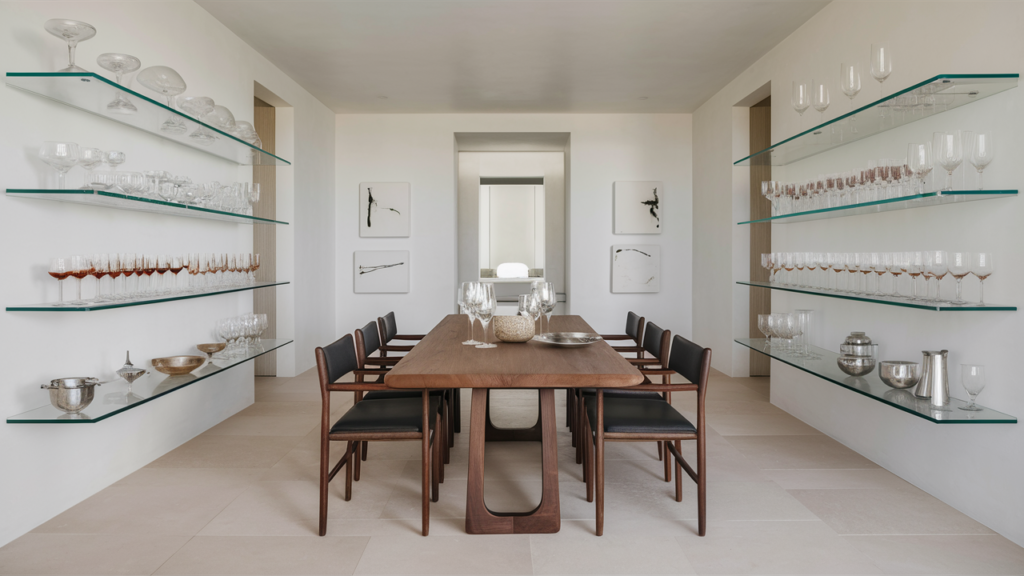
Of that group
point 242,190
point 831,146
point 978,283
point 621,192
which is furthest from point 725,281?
point 242,190

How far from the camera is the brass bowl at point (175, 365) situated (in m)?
2.93

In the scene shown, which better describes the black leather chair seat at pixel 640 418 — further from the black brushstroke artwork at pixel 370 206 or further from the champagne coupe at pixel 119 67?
the black brushstroke artwork at pixel 370 206

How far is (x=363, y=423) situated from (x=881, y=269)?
101 inches

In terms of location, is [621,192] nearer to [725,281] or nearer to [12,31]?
[725,281]

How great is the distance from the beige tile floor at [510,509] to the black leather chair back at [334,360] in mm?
626

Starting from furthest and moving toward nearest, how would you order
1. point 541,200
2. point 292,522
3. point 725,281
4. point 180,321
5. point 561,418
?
point 541,200 < point 725,281 < point 561,418 < point 180,321 < point 292,522

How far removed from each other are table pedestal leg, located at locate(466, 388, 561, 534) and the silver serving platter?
33 cm

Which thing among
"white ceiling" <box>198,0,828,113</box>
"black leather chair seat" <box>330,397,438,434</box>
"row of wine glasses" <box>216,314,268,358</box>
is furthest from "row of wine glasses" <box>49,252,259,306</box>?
"white ceiling" <box>198,0,828,113</box>

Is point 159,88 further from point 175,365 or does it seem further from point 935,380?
point 935,380

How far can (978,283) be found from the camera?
2443mm

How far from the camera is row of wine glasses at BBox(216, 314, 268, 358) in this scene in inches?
131

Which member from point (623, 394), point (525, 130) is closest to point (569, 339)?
point (623, 394)

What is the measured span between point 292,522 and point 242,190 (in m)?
2.11

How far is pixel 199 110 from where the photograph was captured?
323 cm
